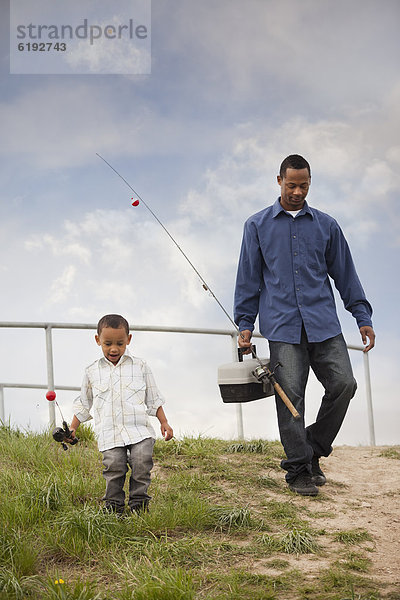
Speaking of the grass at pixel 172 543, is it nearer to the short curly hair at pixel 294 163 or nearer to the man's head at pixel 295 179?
the man's head at pixel 295 179

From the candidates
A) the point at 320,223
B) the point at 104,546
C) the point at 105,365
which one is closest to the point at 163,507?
the point at 104,546

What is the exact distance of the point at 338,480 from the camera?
5312 mm

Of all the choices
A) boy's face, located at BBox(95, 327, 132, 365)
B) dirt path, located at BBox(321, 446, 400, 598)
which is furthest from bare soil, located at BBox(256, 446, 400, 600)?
boy's face, located at BBox(95, 327, 132, 365)

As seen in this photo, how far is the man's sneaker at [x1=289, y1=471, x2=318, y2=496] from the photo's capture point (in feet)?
15.1

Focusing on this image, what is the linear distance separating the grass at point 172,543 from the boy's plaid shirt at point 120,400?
42cm

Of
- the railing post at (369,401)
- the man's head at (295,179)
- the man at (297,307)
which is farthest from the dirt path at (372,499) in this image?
the man's head at (295,179)

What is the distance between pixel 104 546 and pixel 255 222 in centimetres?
242

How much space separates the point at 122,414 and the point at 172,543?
76cm

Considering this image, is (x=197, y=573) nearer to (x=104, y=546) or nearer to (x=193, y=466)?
(x=104, y=546)

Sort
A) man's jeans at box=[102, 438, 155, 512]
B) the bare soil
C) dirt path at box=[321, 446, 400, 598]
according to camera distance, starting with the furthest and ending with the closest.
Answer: man's jeans at box=[102, 438, 155, 512] < dirt path at box=[321, 446, 400, 598] < the bare soil

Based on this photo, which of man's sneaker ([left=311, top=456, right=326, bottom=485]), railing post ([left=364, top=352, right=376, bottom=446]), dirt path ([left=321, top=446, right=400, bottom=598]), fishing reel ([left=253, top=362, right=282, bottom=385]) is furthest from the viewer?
railing post ([left=364, top=352, right=376, bottom=446])

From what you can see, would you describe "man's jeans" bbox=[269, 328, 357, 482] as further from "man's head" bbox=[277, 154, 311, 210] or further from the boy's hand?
the boy's hand

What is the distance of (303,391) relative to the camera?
181 inches

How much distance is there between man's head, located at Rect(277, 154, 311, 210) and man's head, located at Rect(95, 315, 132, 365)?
60.8 inches
